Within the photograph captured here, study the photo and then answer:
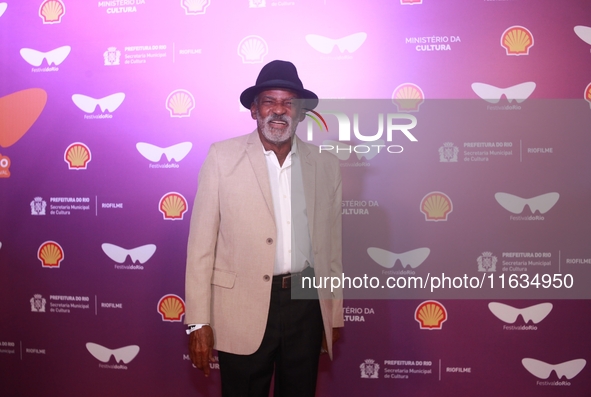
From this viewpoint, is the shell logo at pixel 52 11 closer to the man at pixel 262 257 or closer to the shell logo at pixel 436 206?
the man at pixel 262 257

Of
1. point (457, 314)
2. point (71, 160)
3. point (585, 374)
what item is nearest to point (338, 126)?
point (457, 314)

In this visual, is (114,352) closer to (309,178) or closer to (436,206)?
(309,178)

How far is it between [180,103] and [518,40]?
7.06 feet

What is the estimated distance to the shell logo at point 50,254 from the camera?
2.83 metres

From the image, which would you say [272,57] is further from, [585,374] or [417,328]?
[585,374]

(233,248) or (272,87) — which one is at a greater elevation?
(272,87)

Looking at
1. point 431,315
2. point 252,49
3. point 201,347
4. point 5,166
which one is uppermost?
point 252,49

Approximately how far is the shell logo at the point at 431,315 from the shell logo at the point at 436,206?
541 mm

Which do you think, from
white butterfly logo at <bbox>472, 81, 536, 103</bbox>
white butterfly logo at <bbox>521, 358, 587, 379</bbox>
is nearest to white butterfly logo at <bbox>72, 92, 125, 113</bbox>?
white butterfly logo at <bbox>472, 81, 536, 103</bbox>

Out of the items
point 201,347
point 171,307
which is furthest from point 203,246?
point 171,307

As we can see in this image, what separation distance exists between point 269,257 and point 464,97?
5.40 feet

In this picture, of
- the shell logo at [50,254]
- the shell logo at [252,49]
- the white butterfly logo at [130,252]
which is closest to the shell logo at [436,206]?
the shell logo at [252,49]

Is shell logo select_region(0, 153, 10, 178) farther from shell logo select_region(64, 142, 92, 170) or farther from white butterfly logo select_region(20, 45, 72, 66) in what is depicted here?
white butterfly logo select_region(20, 45, 72, 66)

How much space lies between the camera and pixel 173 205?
2691 millimetres
